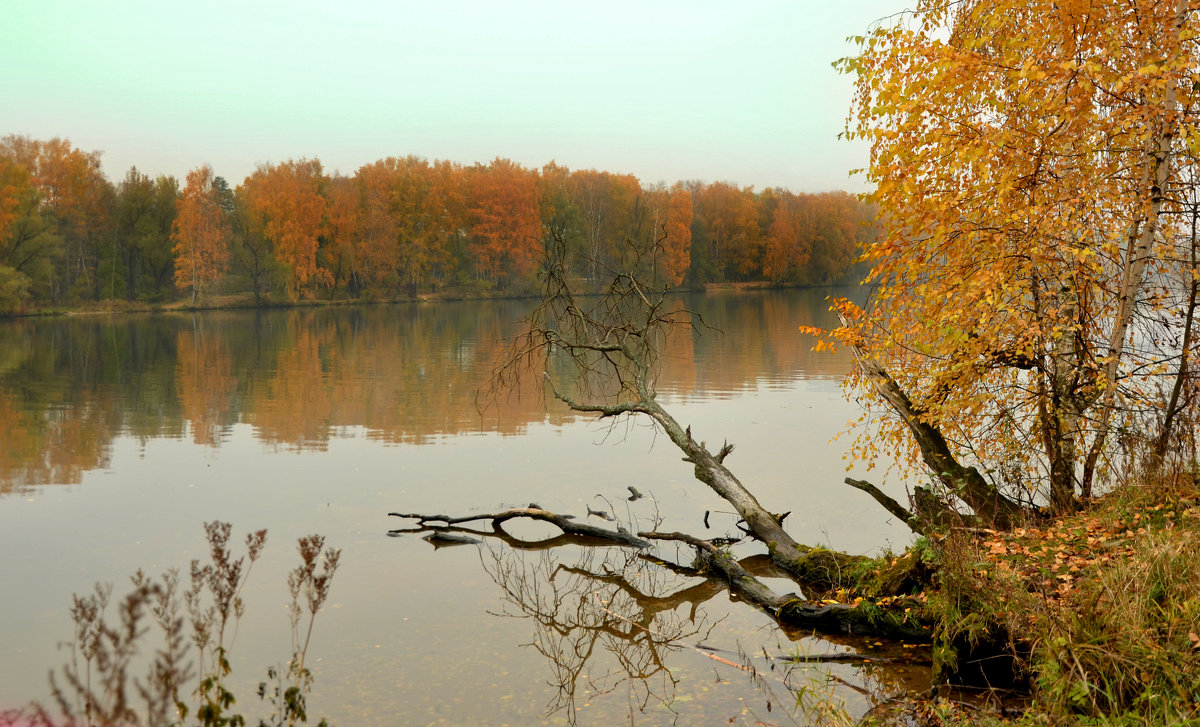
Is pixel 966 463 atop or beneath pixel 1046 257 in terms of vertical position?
beneath

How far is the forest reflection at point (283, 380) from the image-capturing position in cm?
1905

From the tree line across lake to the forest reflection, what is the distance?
17.8m

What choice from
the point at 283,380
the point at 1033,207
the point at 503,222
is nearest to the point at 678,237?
the point at 503,222

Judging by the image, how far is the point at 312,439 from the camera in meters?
18.4

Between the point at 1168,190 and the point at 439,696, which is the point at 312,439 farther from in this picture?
the point at 1168,190

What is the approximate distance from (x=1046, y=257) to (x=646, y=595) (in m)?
4.97

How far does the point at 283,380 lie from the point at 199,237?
159 feet

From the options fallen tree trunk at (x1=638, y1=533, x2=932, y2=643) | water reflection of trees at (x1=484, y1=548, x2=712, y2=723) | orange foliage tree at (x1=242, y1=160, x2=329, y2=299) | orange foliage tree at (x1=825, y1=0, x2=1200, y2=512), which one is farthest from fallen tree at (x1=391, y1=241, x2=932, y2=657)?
orange foliage tree at (x1=242, y1=160, x2=329, y2=299)

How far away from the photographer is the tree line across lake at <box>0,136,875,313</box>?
69562 mm

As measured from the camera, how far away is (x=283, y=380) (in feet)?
90.7

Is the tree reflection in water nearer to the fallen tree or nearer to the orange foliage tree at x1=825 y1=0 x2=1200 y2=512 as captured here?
the fallen tree

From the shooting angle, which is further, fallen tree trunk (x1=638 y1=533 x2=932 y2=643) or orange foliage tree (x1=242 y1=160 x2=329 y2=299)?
orange foliage tree (x1=242 y1=160 x2=329 y2=299)

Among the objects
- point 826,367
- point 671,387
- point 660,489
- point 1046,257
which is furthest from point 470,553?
point 826,367

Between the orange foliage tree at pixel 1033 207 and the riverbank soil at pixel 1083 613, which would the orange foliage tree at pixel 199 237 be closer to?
the orange foliage tree at pixel 1033 207
